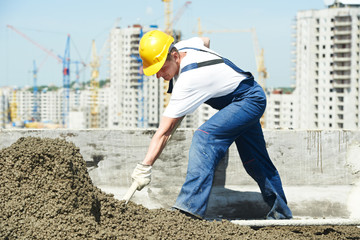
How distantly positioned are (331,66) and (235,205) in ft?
298

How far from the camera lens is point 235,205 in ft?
17.0

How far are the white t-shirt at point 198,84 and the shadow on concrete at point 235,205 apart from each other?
1445 millimetres

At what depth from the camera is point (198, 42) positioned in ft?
14.7

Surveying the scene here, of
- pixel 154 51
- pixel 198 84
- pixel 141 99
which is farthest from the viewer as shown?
pixel 141 99

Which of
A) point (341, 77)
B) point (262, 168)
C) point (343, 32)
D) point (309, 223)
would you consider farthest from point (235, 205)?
point (343, 32)

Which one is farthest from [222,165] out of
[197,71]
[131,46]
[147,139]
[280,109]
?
[131,46]

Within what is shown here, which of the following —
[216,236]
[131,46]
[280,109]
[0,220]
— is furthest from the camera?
[131,46]

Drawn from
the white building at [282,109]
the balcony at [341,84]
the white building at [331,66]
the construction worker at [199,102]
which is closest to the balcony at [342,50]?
the white building at [331,66]

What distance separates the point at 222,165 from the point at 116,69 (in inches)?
4995

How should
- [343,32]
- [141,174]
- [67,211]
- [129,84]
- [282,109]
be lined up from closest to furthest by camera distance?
[67,211] < [141,174] < [343,32] < [282,109] < [129,84]

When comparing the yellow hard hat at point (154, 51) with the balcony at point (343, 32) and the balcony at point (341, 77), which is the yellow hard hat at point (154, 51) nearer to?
the balcony at point (341, 77)

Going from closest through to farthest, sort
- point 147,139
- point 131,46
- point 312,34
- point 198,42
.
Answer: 1. point 198,42
2. point 147,139
3. point 312,34
4. point 131,46

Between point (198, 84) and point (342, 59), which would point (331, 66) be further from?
point (198, 84)

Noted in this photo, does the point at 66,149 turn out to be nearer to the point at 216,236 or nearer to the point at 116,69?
the point at 216,236
